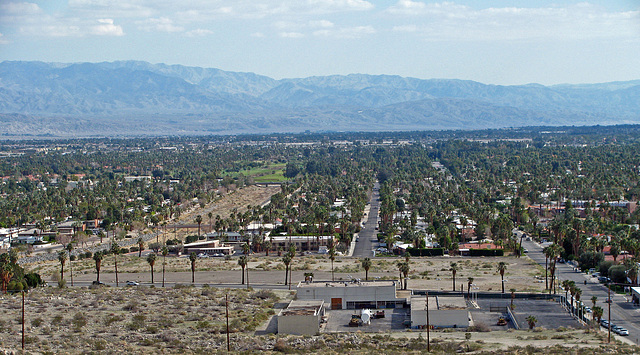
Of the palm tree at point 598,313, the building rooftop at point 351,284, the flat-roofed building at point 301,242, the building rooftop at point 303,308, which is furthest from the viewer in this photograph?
the flat-roofed building at point 301,242

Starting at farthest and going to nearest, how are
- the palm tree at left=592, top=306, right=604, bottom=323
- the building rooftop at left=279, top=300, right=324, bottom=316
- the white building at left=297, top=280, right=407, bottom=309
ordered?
the white building at left=297, top=280, right=407, bottom=309 → the building rooftop at left=279, top=300, right=324, bottom=316 → the palm tree at left=592, top=306, right=604, bottom=323

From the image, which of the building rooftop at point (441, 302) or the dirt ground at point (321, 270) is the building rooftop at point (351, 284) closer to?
the building rooftop at point (441, 302)

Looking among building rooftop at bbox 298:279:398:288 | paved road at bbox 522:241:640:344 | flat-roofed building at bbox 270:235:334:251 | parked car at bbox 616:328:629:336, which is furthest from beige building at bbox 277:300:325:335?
flat-roofed building at bbox 270:235:334:251

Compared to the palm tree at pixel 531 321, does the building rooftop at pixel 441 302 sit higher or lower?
higher

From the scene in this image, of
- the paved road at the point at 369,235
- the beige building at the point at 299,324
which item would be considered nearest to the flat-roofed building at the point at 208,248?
the paved road at the point at 369,235

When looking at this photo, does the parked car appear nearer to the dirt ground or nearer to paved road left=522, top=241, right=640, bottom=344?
paved road left=522, top=241, right=640, bottom=344

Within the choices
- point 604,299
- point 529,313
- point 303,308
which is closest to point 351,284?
point 303,308

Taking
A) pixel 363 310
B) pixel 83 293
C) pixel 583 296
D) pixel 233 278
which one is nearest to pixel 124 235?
pixel 233 278

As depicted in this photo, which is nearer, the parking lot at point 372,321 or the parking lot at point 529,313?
the parking lot at point 529,313
